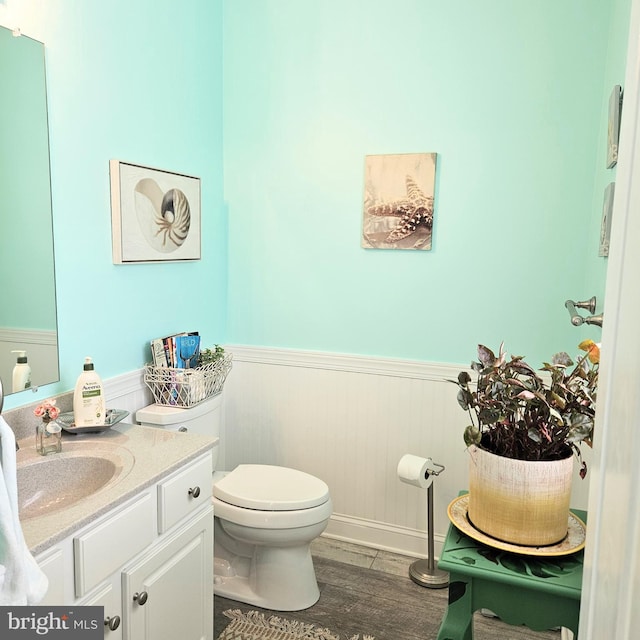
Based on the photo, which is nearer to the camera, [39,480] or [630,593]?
[630,593]

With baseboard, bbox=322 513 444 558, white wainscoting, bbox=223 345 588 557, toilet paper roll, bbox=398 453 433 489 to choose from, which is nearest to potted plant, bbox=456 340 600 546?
toilet paper roll, bbox=398 453 433 489

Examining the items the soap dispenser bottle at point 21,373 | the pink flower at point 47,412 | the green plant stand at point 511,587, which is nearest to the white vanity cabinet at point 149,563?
the pink flower at point 47,412

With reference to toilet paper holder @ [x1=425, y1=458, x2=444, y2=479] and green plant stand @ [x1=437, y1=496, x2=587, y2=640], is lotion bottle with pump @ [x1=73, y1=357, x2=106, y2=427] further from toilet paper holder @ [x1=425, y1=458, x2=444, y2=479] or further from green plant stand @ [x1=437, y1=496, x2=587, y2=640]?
toilet paper holder @ [x1=425, y1=458, x2=444, y2=479]

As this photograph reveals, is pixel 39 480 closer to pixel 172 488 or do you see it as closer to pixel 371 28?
pixel 172 488

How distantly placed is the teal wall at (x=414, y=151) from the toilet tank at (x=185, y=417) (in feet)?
1.90

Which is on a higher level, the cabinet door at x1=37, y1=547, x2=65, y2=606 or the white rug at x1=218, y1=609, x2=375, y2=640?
the cabinet door at x1=37, y1=547, x2=65, y2=606

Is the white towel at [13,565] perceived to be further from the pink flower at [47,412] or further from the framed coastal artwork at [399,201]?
the framed coastal artwork at [399,201]

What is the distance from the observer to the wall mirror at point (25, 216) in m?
1.74

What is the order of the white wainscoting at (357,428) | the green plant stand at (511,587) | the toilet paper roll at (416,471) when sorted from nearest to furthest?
the green plant stand at (511,587)
the toilet paper roll at (416,471)
the white wainscoting at (357,428)

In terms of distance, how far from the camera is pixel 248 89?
2801mm

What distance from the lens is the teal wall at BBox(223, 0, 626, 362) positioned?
7.72 feet

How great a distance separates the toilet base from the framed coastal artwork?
1.37 m

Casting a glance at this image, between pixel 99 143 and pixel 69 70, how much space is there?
A: 9.7 inches

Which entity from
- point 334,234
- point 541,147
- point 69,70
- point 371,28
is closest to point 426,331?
point 334,234
